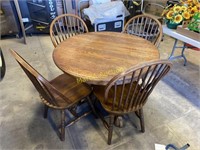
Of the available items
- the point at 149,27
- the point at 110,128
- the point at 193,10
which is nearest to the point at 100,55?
the point at 110,128

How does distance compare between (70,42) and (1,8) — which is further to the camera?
(1,8)

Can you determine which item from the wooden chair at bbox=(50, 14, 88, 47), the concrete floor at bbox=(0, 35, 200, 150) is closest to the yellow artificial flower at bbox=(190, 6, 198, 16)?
the concrete floor at bbox=(0, 35, 200, 150)

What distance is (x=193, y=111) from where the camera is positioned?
5.97 ft

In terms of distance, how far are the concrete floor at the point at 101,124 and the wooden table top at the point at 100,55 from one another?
71cm

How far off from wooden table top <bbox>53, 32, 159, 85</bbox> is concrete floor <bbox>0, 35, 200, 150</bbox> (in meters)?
0.71

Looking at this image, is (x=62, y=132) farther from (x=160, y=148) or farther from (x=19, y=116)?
(x=160, y=148)

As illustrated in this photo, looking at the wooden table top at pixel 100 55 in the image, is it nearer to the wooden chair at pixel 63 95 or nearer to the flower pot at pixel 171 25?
the wooden chair at pixel 63 95

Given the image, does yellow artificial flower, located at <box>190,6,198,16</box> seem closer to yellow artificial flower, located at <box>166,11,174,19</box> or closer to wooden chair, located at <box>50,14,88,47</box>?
yellow artificial flower, located at <box>166,11,174,19</box>

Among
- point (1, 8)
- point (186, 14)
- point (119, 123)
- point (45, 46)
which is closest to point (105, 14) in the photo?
point (45, 46)

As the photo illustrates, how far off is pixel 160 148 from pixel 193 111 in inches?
26.6

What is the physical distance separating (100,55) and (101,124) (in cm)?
73

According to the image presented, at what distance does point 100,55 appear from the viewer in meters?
1.41

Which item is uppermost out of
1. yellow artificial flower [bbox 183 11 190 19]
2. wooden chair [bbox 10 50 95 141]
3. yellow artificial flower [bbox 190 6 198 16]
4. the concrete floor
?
yellow artificial flower [bbox 190 6 198 16]

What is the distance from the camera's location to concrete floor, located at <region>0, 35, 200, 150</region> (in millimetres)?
1510
